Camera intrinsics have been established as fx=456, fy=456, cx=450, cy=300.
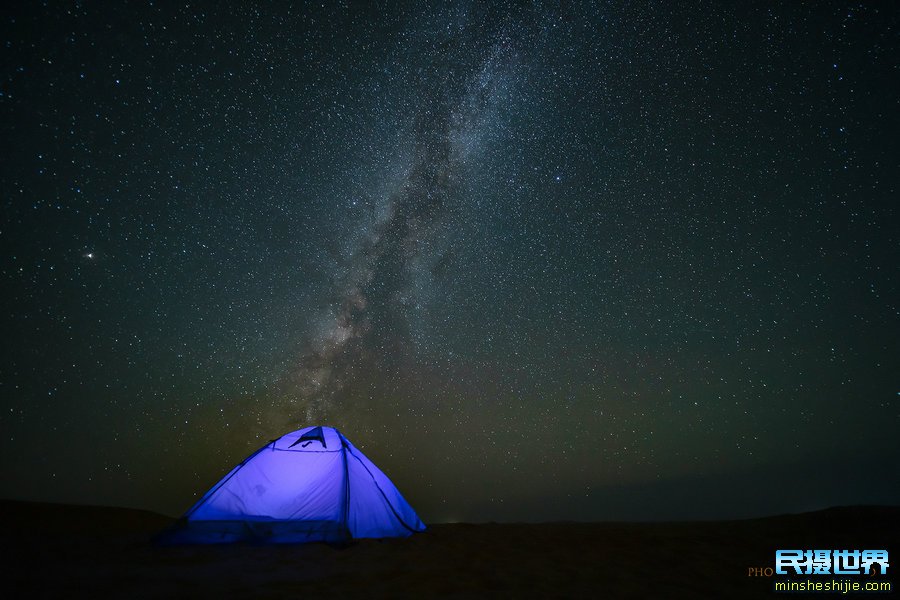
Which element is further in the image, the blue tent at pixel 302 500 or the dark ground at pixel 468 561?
the blue tent at pixel 302 500

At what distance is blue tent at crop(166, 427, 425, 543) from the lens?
746cm

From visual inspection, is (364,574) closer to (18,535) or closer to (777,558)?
(777,558)

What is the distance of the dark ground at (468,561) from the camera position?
4801 mm

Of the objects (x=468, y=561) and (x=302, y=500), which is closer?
(x=468, y=561)

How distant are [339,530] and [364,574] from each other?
89.9 inches

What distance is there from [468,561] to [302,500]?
11.0 feet

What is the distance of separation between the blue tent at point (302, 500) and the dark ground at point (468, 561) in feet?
1.20

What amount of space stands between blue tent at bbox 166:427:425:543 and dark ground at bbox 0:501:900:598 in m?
0.37

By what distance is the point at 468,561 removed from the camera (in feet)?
20.1

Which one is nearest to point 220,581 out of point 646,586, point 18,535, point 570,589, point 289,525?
point 289,525

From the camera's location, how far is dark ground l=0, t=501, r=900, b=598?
4801 millimetres

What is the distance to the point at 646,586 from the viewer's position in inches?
199

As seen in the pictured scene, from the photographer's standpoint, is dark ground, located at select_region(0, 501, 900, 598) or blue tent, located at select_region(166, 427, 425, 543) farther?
blue tent, located at select_region(166, 427, 425, 543)

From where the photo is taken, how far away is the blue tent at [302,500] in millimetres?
7461
